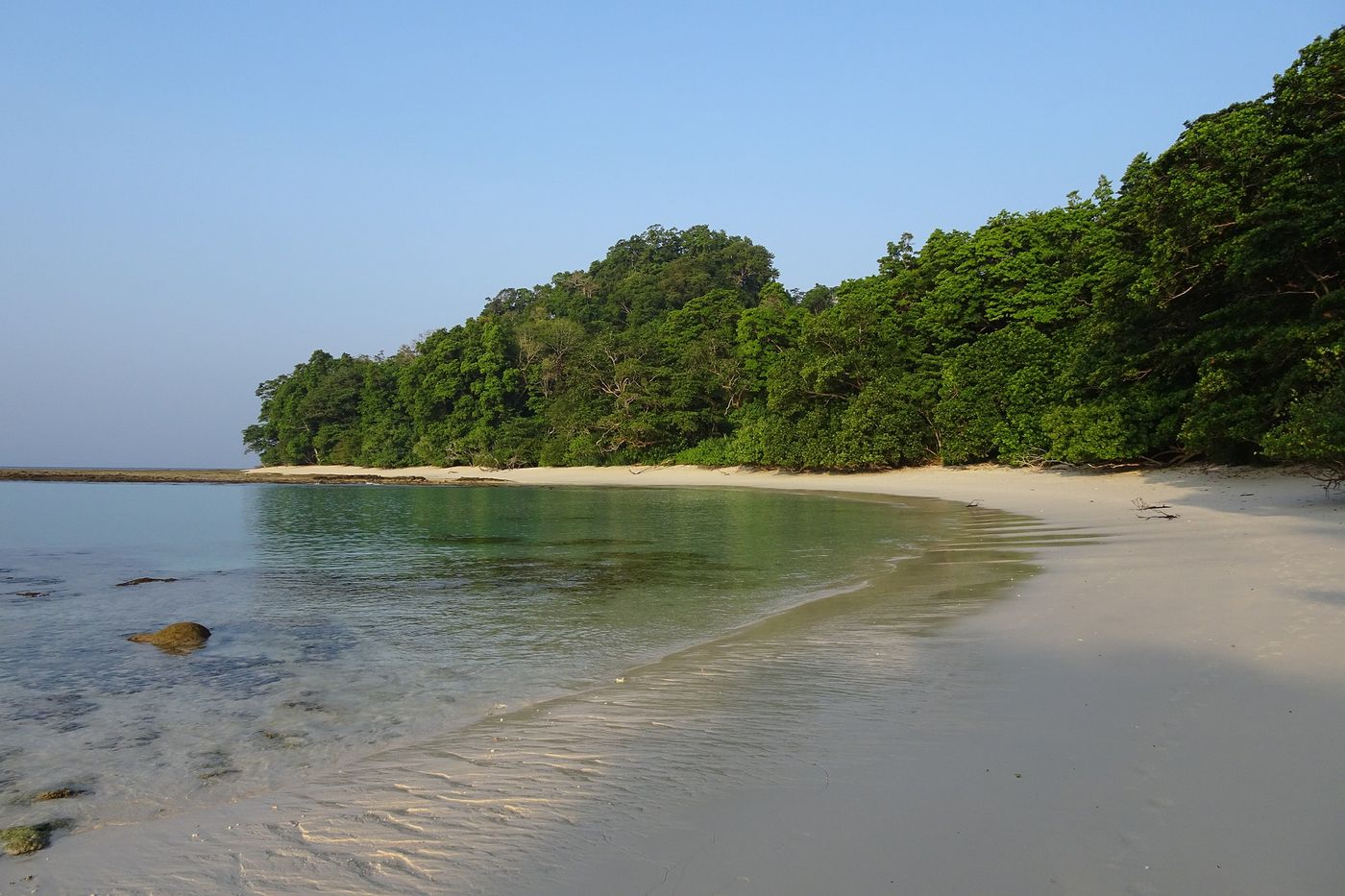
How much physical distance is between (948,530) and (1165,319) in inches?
Result: 499

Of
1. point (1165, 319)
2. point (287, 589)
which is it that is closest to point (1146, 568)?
point (287, 589)

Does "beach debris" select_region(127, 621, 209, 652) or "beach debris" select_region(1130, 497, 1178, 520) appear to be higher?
"beach debris" select_region(1130, 497, 1178, 520)

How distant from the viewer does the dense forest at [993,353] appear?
62.2ft

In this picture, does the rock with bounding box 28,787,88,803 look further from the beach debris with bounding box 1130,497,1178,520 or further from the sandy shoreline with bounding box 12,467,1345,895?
the beach debris with bounding box 1130,497,1178,520

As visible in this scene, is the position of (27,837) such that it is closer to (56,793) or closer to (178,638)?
(56,793)

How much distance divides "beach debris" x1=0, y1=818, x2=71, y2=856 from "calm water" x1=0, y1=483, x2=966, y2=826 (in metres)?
0.19

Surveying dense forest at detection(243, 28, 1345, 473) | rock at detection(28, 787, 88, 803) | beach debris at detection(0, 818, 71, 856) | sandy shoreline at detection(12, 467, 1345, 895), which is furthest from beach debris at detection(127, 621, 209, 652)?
dense forest at detection(243, 28, 1345, 473)

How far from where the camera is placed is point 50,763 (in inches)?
197

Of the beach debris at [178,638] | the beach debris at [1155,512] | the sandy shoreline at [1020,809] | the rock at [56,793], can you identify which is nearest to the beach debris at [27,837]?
the sandy shoreline at [1020,809]

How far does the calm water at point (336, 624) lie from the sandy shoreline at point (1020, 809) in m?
1.18

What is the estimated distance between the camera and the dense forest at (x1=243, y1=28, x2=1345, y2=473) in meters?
19.0

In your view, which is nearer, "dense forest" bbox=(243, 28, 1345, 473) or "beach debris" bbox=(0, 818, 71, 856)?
"beach debris" bbox=(0, 818, 71, 856)

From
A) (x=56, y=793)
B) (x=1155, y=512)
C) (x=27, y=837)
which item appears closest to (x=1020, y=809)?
(x=27, y=837)

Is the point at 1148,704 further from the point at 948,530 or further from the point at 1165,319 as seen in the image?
the point at 1165,319
